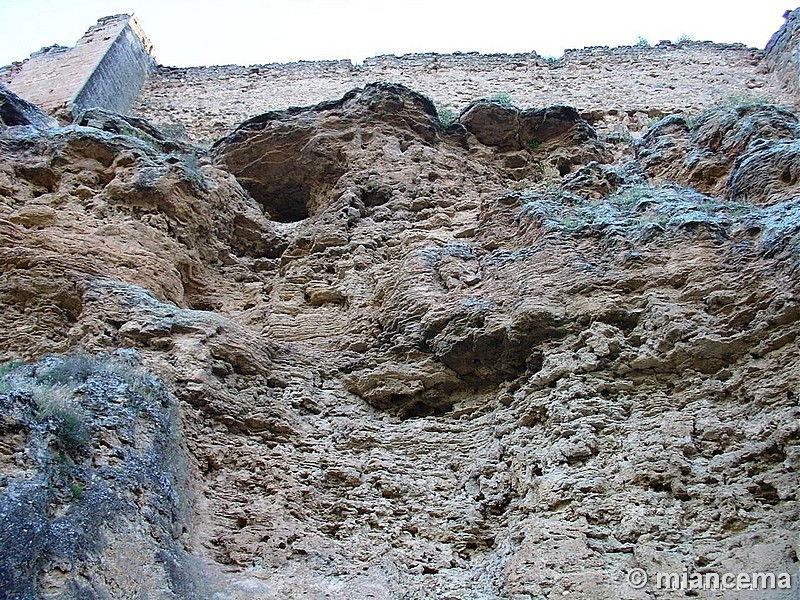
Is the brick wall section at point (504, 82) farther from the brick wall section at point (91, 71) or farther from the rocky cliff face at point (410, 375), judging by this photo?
the rocky cliff face at point (410, 375)

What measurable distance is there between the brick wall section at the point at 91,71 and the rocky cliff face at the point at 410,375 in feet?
22.1

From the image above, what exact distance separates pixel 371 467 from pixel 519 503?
91 cm

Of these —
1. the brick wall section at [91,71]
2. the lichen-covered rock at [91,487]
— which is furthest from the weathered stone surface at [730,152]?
the brick wall section at [91,71]

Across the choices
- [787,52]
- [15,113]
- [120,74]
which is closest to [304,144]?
[15,113]

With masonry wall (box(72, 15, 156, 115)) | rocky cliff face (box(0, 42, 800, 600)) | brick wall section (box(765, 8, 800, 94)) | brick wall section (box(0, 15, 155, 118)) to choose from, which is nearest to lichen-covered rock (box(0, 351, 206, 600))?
rocky cliff face (box(0, 42, 800, 600))

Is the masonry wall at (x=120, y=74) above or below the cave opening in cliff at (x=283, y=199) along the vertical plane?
above

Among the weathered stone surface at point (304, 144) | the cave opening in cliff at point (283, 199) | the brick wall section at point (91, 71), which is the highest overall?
the brick wall section at point (91, 71)

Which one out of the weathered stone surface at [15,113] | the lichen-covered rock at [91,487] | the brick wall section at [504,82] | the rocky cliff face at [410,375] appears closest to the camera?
the lichen-covered rock at [91,487]

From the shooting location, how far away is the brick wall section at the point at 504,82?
13672mm

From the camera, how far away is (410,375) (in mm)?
5086

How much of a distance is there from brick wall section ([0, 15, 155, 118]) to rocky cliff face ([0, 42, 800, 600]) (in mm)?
6725

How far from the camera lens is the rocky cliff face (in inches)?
134

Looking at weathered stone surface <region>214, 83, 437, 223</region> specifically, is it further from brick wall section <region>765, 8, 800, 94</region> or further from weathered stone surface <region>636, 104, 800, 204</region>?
brick wall section <region>765, 8, 800, 94</region>

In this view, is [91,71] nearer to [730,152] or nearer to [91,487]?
[730,152]
